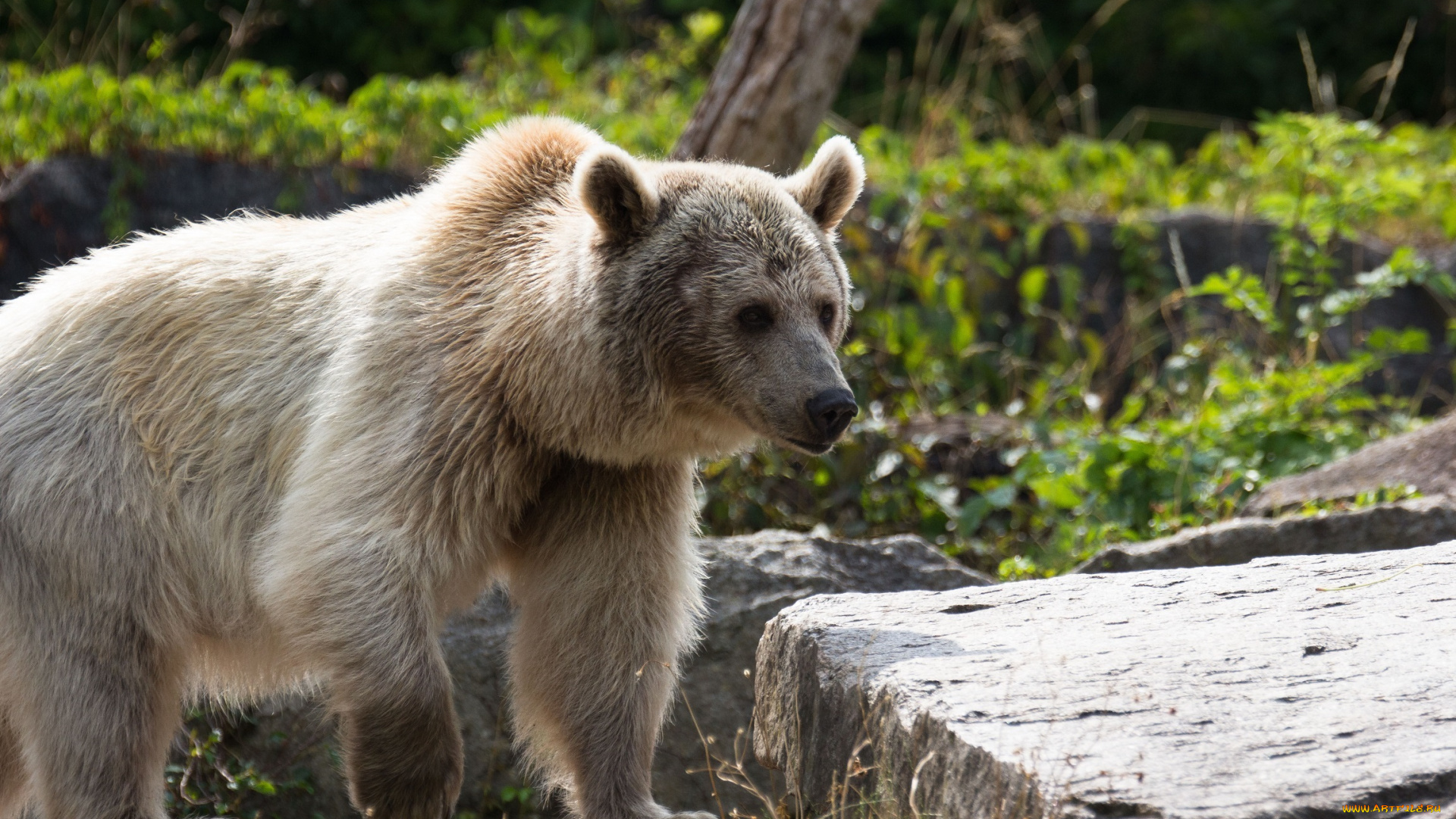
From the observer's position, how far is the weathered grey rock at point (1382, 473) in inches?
199

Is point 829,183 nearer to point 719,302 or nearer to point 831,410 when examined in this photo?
point 719,302

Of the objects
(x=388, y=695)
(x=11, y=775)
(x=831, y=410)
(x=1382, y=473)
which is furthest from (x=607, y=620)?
(x=1382, y=473)

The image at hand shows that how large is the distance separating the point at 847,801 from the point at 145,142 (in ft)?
18.3

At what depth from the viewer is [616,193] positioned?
11.2ft

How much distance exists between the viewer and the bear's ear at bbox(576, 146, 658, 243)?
334 centimetres

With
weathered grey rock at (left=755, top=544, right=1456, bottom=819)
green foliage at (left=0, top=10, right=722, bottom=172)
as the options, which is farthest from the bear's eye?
green foliage at (left=0, top=10, right=722, bottom=172)

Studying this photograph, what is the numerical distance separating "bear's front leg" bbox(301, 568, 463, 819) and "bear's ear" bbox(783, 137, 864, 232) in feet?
4.81

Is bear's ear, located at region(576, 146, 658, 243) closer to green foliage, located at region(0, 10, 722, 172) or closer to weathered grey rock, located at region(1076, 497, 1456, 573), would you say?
weathered grey rock, located at region(1076, 497, 1456, 573)

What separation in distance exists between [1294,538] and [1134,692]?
7.60ft

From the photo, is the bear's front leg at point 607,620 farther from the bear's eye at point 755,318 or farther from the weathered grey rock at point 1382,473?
the weathered grey rock at point 1382,473

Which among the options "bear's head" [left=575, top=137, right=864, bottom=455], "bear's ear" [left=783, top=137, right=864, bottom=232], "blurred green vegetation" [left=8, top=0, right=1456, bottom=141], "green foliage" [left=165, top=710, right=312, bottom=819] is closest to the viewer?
"bear's head" [left=575, top=137, right=864, bottom=455]

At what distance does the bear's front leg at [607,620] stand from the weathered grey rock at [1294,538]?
5.69 ft

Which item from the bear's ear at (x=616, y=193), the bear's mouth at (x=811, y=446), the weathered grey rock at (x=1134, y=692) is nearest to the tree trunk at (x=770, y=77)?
the bear's ear at (x=616, y=193)

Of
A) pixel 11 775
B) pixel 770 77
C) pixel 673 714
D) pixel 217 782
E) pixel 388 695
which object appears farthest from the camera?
pixel 770 77
